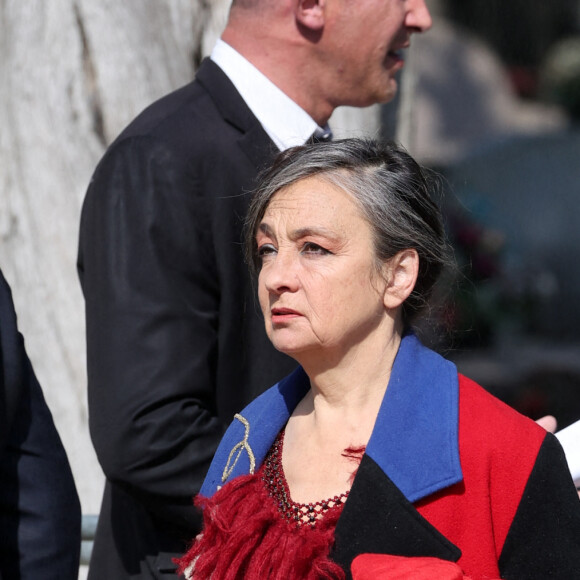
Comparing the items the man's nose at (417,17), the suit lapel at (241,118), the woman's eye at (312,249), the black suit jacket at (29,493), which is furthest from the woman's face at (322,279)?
the man's nose at (417,17)

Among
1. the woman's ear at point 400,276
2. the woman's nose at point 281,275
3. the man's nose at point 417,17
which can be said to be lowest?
the woman's ear at point 400,276

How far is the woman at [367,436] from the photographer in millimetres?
1590

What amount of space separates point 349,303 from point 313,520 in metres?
0.36

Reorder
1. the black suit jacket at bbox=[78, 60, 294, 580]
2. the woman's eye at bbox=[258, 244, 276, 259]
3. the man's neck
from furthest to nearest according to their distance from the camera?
the man's neck
the black suit jacket at bbox=[78, 60, 294, 580]
the woman's eye at bbox=[258, 244, 276, 259]

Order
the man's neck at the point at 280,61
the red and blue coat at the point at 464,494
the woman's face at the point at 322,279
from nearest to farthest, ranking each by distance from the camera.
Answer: the red and blue coat at the point at 464,494, the woman's face at the point at 322,279, the man's neck at the point at 280,61

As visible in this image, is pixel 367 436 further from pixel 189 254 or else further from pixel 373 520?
pixel 189 254

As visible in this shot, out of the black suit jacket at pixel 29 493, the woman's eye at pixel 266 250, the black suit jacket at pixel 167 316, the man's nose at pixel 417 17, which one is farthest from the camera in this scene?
the man's nose at pixel 417 17

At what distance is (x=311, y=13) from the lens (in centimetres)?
247

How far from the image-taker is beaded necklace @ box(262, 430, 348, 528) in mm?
1674

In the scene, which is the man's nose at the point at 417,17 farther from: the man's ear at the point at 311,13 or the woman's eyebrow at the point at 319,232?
the woman's eyebrow at the point at 319,232

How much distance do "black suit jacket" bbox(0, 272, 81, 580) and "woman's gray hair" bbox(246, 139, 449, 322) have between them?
20.8 inches

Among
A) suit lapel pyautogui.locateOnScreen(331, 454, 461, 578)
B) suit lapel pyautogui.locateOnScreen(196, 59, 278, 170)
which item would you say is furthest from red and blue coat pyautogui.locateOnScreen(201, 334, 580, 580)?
suit lapel pyautogui.locateOnScreen(196, 59, 278, 170)

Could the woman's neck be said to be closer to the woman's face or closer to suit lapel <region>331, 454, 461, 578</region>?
the woman's face

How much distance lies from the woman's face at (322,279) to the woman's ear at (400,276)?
15mm
